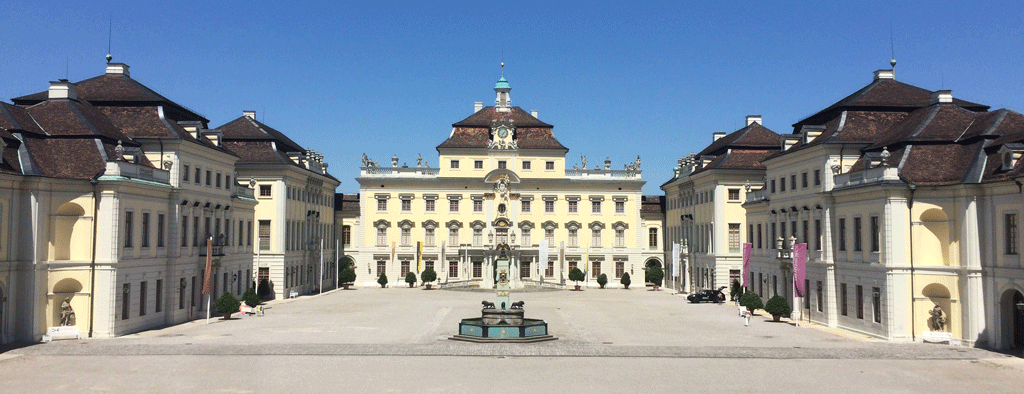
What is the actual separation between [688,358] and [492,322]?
8.97 metres

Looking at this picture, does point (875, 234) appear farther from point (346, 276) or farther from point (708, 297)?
point (346, 276)

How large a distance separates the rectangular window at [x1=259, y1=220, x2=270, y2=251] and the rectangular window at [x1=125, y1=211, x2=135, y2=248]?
1003 inches

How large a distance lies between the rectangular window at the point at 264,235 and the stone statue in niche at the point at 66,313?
27845 mm

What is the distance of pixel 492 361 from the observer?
29047mm

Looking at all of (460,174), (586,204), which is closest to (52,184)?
(460,174)

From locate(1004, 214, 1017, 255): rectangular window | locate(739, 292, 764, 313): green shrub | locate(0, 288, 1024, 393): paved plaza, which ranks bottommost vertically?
locate(0, 288, 1024, 393): paved plaza

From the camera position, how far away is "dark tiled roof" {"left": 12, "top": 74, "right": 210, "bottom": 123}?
138 ft

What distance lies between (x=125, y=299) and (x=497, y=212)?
48263 millimetres

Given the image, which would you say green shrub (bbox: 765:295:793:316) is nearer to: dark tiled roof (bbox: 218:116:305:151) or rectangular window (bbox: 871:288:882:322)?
rectangular window (bbox: 871:288:882:322)

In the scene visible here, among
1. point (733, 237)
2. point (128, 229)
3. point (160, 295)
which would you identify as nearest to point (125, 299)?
point (128, 229)

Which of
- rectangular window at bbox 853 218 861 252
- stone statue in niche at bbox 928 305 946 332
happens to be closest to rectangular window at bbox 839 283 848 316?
rectangular window at bbox 853 218 861 252

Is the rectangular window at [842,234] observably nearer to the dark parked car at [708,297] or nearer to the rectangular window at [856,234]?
the rectangular window at [856,234]

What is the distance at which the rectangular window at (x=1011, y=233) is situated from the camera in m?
31.5

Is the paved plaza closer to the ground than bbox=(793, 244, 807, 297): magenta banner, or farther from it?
closer to the ground
